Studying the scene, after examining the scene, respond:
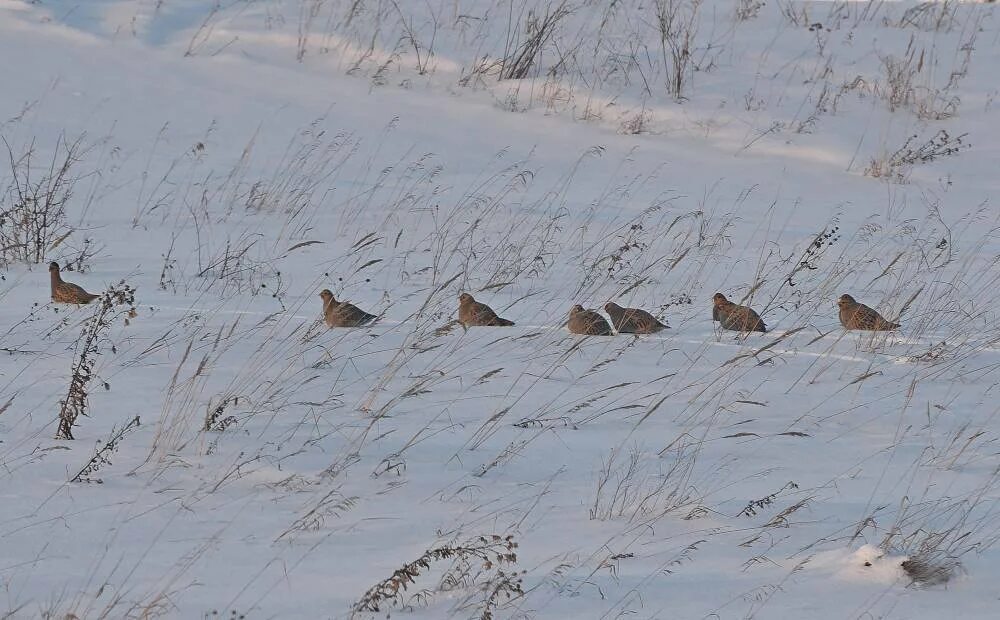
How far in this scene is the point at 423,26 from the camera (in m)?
14.2

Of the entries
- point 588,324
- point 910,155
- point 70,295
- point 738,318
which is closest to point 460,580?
point 588,324

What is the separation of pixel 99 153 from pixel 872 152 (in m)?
7.30

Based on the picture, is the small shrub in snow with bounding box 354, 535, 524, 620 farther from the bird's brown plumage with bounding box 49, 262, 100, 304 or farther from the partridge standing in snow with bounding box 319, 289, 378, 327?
the bird's brown plumage with bounding box 49, 262, 100, 304

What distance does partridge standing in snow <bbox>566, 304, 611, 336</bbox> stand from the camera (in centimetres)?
578

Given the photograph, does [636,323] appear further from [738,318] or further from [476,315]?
[476,315]

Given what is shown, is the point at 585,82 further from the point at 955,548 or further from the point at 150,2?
the point at 955,548

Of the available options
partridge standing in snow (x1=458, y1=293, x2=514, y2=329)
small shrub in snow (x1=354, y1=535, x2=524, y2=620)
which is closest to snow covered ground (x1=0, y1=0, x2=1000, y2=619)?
small shrub in snow (x1=354, y1=535, x2=524, y2=620)

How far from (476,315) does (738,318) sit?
1.31 metres

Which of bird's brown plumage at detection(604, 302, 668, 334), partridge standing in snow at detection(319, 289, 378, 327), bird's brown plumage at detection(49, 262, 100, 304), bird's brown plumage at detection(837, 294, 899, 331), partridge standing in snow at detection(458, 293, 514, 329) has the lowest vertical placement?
bird's brown plumage at detection(49, 262, 100, 304)

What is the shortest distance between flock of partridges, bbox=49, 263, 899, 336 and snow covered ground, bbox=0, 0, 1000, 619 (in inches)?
3.6

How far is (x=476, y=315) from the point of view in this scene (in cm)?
602

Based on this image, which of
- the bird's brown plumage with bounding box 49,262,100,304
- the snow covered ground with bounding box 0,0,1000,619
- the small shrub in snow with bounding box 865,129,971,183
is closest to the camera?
the snow covered ground with bounding box 0,0,1000,619

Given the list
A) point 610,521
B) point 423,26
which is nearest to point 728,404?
point 610,521

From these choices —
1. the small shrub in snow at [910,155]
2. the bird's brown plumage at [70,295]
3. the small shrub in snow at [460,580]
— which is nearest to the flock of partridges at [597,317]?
the bird's brown plumage at [70,295]
